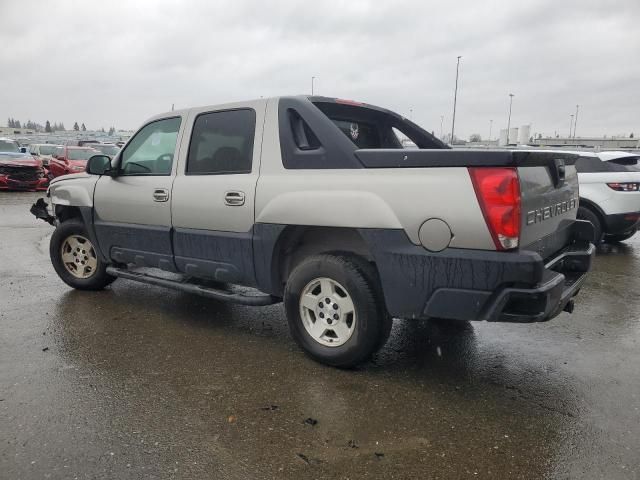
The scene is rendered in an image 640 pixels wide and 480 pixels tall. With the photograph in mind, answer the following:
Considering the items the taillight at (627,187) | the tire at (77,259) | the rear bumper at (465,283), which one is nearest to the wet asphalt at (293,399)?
the tire at (77,259)

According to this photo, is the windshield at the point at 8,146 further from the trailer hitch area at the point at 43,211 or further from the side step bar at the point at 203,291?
the side step bar at the point at 203,291

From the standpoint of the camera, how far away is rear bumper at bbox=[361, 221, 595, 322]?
2.89 metres

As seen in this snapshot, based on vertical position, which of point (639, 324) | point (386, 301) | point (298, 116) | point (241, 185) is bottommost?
point (639, 324)

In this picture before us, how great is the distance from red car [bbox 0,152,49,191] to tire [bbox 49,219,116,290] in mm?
13200

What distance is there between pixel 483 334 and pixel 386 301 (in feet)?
5.08

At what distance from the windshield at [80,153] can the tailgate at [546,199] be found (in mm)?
18557

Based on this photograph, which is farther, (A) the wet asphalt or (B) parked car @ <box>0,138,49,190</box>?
(B) parked car @ <box>0,138,49,190</box>

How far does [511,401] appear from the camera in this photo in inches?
126

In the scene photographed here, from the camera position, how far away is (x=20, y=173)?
54.6 feet

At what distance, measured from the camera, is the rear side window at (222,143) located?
13.2ft

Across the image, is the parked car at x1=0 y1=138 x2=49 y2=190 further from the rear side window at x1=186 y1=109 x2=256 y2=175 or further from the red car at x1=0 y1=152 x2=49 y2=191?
the rear side window at x1=186 y1=109 x2=256 y2=175

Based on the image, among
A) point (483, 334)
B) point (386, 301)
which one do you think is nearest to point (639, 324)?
point (483, 334)

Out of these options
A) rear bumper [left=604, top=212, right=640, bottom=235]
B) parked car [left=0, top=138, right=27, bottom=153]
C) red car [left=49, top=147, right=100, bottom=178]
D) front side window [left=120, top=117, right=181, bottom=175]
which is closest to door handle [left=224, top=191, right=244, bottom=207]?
front side window [left=120, top=117, right=181, bottom=175]

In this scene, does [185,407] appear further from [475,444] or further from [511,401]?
[511,401]
